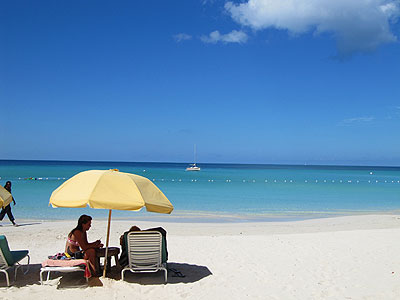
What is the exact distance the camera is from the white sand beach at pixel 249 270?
5895 millimetres

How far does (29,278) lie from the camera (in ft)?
21.2

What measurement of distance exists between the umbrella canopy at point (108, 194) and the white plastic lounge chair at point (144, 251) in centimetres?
59

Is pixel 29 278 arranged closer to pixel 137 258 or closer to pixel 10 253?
pixel 10 253

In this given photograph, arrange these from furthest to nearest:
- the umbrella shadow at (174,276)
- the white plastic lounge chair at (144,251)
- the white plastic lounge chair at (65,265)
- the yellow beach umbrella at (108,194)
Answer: the umbrella shadow at (174,276), the white plastic lounge chair at (144,251), the white plastic lounge chair at (65,265), the yellow beach umbrella at (108,194)

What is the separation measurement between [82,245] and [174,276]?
174 centimetres

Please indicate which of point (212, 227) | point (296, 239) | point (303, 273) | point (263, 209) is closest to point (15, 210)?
point (212, 227)

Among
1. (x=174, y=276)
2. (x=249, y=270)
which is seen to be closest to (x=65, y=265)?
(x=174, y=276)

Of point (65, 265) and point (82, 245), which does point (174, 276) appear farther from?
point (65, 265)

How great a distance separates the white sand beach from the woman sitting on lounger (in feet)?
1.25

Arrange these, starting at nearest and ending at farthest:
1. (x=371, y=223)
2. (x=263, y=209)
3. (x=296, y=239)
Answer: (x=296, y=239), (x=371, y=223), (x=263, y=209)

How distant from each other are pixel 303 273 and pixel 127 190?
3.79 metres

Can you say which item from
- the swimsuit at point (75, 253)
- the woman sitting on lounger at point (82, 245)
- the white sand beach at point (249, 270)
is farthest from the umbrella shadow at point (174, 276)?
the swimsuit at point (75, 253)

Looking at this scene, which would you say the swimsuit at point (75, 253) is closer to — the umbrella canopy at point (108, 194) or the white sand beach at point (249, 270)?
the white sand beach at point (249, 270)

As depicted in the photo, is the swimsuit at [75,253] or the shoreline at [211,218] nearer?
the swimsuit at [75,253]
